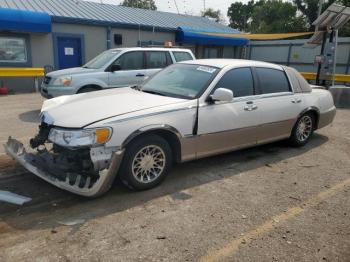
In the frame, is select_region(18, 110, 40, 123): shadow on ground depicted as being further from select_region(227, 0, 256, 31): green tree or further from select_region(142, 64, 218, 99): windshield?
select_region(227, 0, 256, 31): green tree

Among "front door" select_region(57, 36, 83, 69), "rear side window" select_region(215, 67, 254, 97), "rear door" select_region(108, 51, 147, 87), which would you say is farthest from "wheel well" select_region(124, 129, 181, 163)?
"front door" select_region(57, 36, 83, 69)

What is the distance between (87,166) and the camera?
3.69 metres

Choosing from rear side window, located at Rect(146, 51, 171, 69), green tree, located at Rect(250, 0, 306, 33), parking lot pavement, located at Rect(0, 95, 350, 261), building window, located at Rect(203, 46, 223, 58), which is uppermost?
green tree, located at Rect(250, 0, 306, 33)

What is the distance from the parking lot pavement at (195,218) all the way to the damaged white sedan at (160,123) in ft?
1.07

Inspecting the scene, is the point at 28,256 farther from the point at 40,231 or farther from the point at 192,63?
the point at 192,63

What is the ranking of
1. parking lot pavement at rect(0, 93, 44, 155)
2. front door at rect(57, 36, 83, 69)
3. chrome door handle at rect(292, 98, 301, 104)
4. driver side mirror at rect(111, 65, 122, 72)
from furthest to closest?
front door at rect(57, 36, 83, 69)
driver side mirror at rect(111, 65, 122, 72)
parking lot pavement at rect(0, 93, 44, 155)
chrome door handle at rect(292, 98, 301, 104)

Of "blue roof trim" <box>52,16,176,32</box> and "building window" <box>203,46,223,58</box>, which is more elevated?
"blue roof trim" <box>52,16,176,32</box>

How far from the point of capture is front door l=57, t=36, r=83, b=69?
15352mm

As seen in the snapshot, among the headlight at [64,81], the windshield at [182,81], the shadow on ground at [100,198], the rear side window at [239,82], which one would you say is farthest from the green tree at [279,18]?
the shadow on ground at [100,198]

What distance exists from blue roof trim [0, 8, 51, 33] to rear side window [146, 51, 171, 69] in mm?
7027

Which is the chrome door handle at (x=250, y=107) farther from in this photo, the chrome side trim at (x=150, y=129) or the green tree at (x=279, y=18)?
the green tree at (x=279, y=18)

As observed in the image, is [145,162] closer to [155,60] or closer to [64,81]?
[64,81]

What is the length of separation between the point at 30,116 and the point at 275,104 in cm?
627

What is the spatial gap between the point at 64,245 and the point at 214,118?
261cm
